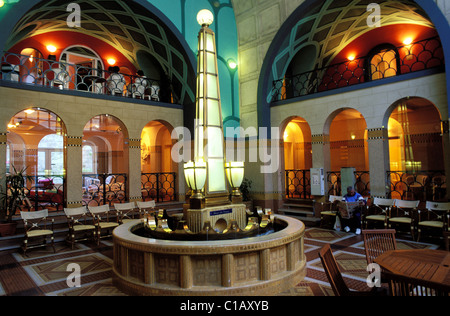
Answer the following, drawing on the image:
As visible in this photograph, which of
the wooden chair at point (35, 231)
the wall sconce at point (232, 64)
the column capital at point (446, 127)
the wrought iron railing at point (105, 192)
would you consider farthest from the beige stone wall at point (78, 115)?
the column capital at point (446, 127)

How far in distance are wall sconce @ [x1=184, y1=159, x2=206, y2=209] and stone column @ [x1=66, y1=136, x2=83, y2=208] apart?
4849mm


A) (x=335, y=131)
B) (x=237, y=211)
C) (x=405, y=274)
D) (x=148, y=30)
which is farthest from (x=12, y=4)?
(x=335, y=131)

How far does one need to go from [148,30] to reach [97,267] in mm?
7740

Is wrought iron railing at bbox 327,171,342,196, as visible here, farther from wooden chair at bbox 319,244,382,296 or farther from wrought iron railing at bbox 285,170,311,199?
wooden chair at bbox 319,244,382,296

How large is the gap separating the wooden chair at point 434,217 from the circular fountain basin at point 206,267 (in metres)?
4.05

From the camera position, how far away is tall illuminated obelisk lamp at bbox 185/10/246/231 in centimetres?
475

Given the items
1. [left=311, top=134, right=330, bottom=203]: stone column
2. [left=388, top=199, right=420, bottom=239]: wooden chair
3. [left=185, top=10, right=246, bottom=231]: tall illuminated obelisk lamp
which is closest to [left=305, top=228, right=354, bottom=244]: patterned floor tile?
[left=388, top=199, right=420, bottom=239]: wooden chair

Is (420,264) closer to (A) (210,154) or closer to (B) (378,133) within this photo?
(A) (210,154)

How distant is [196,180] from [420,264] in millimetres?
2968

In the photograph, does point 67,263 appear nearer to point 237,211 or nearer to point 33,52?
point 237,211

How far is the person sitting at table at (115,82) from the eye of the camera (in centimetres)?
935

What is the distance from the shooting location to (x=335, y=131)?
14156mm

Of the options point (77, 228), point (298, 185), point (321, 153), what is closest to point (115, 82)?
point (77, 228)

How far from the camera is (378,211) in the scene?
7.82 m
